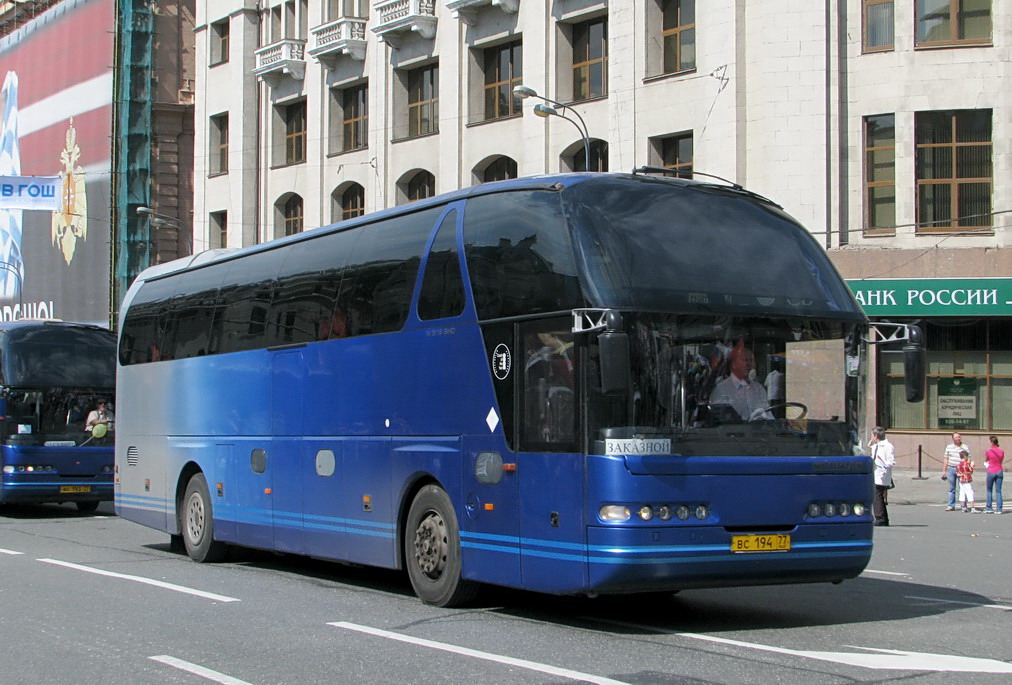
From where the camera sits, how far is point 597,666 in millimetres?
8641

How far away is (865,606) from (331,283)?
582 centimetres

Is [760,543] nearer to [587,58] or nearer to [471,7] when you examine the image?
[587,58]

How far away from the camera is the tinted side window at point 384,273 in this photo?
12.3 metres

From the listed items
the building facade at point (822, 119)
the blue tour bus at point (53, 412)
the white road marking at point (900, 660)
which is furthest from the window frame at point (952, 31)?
the white road marking at point (900, 660)

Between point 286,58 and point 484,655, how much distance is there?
1620 inches

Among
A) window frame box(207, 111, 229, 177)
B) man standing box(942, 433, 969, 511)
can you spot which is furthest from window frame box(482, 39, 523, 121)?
man standing box(942, 433, 969, 511)

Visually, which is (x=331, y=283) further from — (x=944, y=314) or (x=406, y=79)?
(x=406, y=79)

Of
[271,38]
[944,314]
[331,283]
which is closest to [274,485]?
[331,283]

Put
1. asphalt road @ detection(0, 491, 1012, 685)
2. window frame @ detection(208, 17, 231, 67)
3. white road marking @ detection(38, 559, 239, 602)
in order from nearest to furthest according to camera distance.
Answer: asphalt road @ detection(0, 491, 1012, 685) < white road marking @ detection(38, 559, 239, 602) < window frame @ detection(208, 17, 231, 67)

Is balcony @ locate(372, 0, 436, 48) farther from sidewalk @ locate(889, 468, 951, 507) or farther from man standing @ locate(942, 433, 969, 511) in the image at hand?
man standing @ locate(942, 433, 969, 511)

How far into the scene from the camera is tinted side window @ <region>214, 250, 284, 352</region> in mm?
15219

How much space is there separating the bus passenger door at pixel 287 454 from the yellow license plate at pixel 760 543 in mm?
5296

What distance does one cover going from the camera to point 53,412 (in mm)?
24703

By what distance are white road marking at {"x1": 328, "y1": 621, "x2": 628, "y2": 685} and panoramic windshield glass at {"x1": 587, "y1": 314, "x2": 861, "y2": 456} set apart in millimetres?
1718
